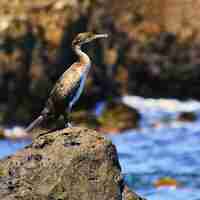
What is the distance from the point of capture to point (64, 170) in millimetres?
7016

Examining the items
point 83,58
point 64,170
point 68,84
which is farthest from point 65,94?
point 64,170

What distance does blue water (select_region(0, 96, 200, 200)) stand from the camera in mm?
14359

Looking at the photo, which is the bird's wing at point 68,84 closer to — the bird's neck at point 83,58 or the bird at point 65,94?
the bird at point 65,94

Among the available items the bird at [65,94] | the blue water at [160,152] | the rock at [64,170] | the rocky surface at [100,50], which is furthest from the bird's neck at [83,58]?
the rocky surface at [100,50]

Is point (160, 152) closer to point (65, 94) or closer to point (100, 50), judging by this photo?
point (100, 50)

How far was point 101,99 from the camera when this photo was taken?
2508 cm

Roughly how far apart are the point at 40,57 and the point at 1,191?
57.4ft

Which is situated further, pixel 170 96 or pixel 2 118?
pixel 170 96

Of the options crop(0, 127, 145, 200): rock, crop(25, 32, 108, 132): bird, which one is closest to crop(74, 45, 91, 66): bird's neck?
crop(25, 32, 108, 132): bird

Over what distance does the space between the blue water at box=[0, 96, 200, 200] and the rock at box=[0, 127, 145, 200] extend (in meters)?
6.08

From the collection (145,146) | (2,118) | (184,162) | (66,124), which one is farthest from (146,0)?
(66,124)

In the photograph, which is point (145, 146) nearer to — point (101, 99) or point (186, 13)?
point (101, 99)

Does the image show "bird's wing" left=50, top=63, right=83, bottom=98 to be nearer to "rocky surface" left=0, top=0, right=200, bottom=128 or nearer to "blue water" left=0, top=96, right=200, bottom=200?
"blue water" left=0, top=96, right=200, bottom=200

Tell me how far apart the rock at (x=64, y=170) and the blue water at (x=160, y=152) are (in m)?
6.08
